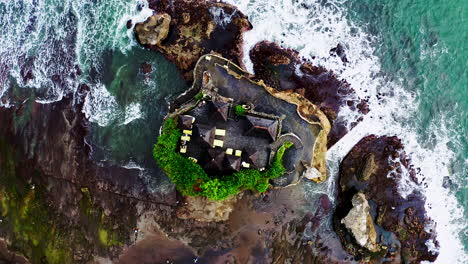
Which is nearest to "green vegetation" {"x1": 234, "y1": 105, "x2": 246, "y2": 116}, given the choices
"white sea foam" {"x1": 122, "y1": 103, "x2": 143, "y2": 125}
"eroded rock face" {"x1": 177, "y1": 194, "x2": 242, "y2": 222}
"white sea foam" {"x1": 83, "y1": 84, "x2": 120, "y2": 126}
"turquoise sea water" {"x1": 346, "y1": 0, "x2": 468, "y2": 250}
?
"eroded rock face" {"x1": 177, "y1": 194, "x2": 242, "y2": 222}

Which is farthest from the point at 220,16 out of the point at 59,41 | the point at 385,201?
the point at 385,201

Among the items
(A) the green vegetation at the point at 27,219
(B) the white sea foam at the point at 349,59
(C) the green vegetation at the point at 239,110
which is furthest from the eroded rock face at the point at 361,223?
(A) the green vegetation at the point at 27,219

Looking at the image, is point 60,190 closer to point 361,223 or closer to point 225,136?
point 225,136

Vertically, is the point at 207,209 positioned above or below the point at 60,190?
above

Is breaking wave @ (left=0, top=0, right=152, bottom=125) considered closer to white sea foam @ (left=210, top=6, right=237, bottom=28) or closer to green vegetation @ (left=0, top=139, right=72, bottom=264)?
white sea foam @ (left=210, top=6, right=237, bottom=28)

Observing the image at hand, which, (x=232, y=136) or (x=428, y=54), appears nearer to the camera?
(x=232, y=136)

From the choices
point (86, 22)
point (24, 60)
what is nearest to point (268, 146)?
point (86, 22)
